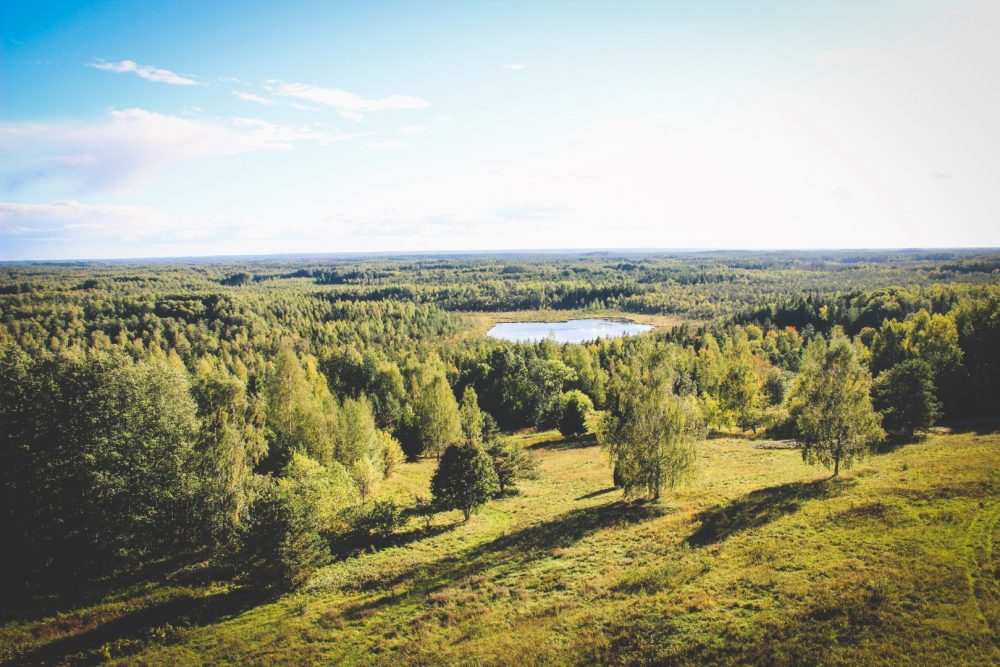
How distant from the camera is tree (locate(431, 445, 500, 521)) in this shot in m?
36.3

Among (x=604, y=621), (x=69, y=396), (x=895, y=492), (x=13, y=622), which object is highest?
(x=69, y=396)

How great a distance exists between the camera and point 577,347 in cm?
9812

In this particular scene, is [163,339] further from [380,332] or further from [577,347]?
[577,347]

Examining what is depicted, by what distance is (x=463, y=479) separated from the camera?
36219 millimetres

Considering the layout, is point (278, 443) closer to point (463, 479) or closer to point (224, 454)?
point (224, 454)

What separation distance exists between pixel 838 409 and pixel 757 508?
9.16 metres

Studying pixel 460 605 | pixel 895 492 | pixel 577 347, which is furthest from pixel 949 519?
pixel 577 347

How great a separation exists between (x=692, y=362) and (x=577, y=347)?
24430 millimetres

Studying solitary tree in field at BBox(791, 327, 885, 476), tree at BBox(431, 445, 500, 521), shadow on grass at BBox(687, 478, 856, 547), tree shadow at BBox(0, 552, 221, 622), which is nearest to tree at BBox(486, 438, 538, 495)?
tree at BBox(431, 445, 500, 521)

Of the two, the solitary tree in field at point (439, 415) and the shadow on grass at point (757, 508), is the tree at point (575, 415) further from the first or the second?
the shadow on grass at point (757, 508)

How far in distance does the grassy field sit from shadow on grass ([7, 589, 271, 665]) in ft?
0.34

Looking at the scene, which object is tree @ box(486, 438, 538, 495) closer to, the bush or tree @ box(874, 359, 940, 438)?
the bush

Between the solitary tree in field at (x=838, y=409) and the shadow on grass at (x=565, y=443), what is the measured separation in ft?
114

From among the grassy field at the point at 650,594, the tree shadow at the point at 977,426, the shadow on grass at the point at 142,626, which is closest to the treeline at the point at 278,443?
the shadow on grass at the point at 142,626
